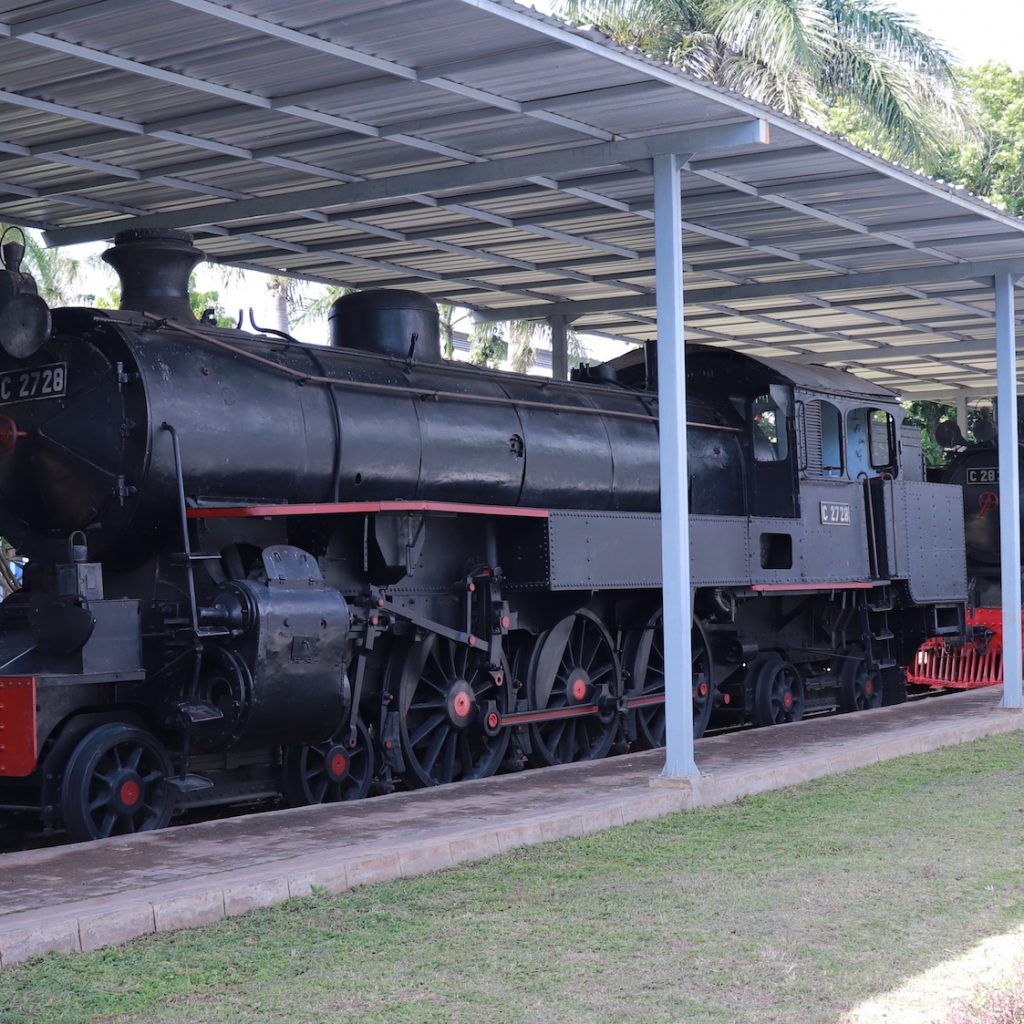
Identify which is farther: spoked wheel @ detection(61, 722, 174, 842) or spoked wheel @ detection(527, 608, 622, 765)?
spoked wheel @ detection(527, 608, 622, 765)

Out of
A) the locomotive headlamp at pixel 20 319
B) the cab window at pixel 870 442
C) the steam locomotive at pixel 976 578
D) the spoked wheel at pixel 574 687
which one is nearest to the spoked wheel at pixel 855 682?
the steam locomotive at pixel 976 578

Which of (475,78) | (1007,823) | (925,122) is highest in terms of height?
(925,122)

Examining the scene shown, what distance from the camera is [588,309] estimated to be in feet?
49.1

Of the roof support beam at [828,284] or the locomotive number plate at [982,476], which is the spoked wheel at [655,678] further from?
the locomotive number plate at [982,476]

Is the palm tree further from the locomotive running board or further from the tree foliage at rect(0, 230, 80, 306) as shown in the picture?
the locomotive running board

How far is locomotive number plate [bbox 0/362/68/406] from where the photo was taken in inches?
342

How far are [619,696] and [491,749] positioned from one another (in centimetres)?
150

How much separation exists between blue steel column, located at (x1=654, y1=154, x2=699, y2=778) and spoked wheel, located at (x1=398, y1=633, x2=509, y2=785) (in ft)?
5.06

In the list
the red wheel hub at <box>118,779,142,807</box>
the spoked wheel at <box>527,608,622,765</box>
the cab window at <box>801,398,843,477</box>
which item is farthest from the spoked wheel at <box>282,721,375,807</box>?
the cab window at <box>801,398,843,477</box>

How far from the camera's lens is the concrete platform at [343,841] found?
5.95 metres

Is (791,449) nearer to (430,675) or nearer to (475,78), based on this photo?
(430,675)

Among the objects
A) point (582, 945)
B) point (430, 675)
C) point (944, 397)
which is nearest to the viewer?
point (582, 945)

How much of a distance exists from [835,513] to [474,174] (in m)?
5.82

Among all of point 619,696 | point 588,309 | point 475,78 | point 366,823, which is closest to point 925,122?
point 588,309
